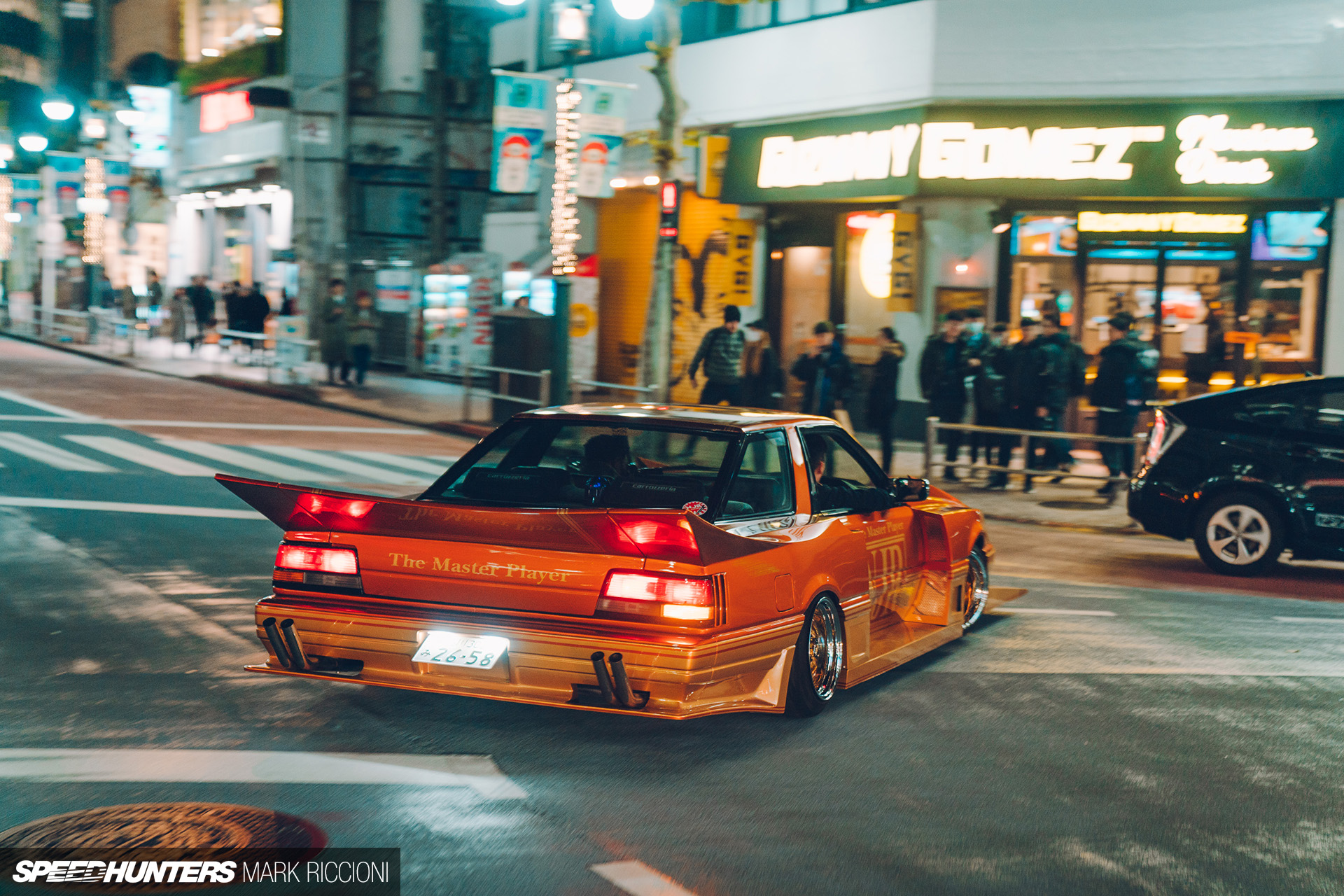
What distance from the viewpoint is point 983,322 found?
18.3 metres

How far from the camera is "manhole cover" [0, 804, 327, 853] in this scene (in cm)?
413

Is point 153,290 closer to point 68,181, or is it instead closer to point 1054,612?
point 68,181

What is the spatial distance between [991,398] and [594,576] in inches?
446

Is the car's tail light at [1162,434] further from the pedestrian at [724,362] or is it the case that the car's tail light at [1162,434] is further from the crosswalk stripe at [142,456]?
the crosswalk stripe at [142,456]

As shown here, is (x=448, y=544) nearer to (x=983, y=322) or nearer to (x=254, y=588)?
(x=254, y=588)

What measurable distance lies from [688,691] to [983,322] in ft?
45.8

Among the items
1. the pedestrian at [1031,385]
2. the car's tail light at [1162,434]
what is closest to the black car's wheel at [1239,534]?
the car's tail light at [1162,434]

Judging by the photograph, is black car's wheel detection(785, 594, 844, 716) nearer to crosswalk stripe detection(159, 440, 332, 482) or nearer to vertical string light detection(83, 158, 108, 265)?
crosswalk stripe detection(159, 440, 332, 482)

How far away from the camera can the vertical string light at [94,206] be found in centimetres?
4069

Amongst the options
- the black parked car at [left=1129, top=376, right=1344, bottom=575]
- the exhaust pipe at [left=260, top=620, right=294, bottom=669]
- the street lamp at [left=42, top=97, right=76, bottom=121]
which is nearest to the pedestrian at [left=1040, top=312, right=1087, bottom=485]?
the black parked car at [left=1129, top=376, right=1344, bottom=575]

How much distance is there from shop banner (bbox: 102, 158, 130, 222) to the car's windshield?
38.7 m

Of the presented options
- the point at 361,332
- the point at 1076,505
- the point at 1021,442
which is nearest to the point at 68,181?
the point at 361,332

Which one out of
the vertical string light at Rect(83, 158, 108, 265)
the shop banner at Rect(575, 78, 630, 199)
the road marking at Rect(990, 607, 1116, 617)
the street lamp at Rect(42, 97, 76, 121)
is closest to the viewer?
the road marking at Rect(990, 607, 1116, 617)

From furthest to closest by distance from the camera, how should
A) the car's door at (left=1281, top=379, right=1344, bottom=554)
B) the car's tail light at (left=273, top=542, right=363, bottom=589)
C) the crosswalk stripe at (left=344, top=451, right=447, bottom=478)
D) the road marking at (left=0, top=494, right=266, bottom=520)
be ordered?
the crosswalk stripe at (left=344, top=451, right=447, bottom=478) → the road marking at (left=0, top=494, right=266, bottom=520) → the car's door at (left=1281, top=379, right=1344, bottom=554) → the car's tail light at (left=273, top=542, right=363, bottom=589)
